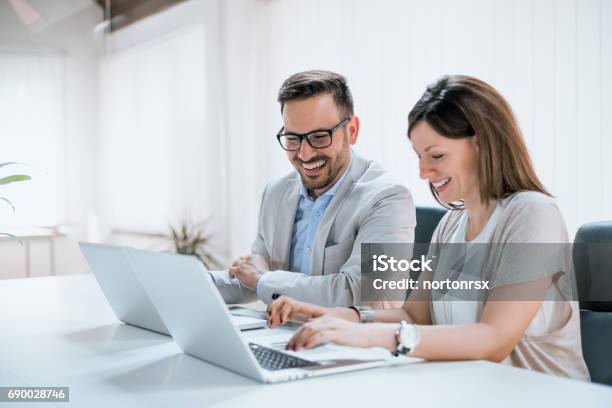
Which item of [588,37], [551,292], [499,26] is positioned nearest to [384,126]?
[499,26]

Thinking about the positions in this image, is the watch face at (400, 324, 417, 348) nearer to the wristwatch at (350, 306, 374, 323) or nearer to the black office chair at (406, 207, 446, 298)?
the wristwatch at (350, 306, 374, 323)

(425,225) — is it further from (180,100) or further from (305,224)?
(180,100)

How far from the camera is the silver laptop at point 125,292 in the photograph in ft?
5.83

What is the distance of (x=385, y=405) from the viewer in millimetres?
1148

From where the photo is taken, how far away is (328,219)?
2.39 meters

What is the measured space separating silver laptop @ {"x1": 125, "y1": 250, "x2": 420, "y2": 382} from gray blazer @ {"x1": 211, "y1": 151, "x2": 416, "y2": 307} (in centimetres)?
56

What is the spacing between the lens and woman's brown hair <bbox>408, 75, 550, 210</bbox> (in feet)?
5.31

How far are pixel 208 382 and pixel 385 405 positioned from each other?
352 mm

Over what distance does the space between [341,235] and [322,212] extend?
15 centimetres

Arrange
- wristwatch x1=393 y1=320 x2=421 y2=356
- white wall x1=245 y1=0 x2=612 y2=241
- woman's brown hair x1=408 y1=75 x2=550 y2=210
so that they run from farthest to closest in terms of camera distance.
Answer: white wall x1=245 y1=0 x2=612 y2=241, woman's brown hair x1=408 y1=75 x2=550 y2=210, wristwatch x1=393 y1=320 x2=421 y2=356

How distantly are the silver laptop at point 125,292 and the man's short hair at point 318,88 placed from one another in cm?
79

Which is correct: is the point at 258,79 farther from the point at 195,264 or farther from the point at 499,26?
the point at 195,264

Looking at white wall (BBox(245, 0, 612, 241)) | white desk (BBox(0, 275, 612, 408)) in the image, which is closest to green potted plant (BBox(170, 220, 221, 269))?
white wall (BBox(245, 0, 612, 241))

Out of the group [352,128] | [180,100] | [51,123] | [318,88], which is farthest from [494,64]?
[51,123]
